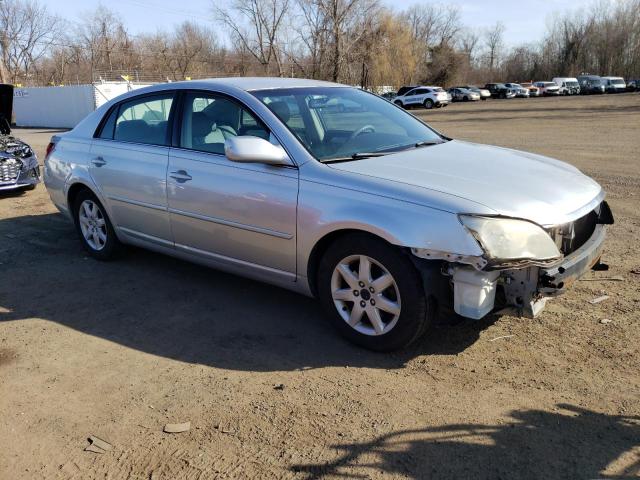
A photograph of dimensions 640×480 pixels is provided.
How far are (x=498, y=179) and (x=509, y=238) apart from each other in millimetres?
583

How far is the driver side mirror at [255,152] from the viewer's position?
3.74 m

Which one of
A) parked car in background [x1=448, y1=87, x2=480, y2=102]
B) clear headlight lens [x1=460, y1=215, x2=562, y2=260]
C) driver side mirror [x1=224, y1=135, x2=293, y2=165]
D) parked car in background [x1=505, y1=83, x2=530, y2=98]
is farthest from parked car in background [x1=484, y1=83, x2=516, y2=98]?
clear headlight lens [x1=460, y1=215, x2=562, y2=260]

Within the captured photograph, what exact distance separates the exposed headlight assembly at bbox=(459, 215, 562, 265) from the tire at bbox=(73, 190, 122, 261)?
3731 millimetres

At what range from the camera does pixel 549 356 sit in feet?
11.6

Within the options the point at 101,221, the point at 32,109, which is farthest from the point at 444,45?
the point at 101,221

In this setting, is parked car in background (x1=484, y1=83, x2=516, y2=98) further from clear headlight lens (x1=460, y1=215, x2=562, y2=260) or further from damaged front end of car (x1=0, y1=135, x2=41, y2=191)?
clear headlight lens (x1=460, y1=215, x2=562, y2=260)

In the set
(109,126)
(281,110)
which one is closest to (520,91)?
(109,126)

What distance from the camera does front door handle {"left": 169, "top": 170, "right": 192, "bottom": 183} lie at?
14.5ft

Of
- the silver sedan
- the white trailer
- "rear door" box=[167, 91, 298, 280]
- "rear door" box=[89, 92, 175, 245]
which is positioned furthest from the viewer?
the white trailer

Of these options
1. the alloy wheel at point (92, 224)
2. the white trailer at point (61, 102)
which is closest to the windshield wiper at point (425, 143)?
the alloy wheel at point (92, 224)

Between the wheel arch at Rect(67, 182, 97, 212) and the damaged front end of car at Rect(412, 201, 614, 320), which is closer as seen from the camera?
the damaged front end of car at Rect(412, 201, 614, 320)

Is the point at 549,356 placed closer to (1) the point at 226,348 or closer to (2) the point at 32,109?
(1) the point at 226,348

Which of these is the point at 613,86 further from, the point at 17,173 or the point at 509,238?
the point at 509,238

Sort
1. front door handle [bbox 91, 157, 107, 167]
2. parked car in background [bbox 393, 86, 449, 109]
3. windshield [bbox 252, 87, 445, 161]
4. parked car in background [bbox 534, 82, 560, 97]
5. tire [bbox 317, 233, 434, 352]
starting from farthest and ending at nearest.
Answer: parked car in background [bbox 534, 82, 560, 97] → parked car in background [bbox 393, 86, 449, 109] → front door handle [bbox 91, 157, 107, 167] → windshield [bbox 252, 87, 445, 161] → tire [bbox 317, 233, 434, 352]
